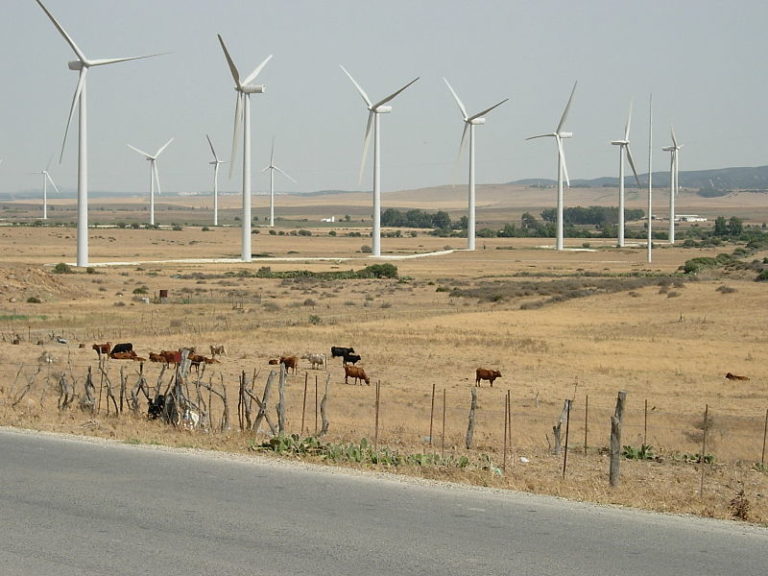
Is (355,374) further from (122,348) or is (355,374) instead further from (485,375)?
(122,348)

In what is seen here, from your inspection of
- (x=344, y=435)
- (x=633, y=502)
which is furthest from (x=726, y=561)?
(x=344, y=435)

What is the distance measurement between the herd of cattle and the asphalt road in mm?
16534

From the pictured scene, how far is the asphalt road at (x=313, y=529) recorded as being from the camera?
453 inches

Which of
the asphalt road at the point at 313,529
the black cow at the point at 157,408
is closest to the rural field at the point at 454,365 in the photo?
the black cow at the point at 157,408

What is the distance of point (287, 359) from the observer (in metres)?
36.2

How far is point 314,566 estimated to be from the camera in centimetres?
1137

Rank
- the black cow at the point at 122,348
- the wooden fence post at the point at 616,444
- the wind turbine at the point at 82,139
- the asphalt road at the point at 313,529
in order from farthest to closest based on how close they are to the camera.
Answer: the wind turbine at the point at 82,139
the black cow at the point at 122,348
the wooden fence post at the point at 616,444
the asphalt road at the point at 313,529

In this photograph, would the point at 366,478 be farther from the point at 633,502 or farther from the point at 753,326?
the point at 753,326

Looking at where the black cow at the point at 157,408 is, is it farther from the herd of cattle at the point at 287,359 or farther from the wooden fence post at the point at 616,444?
the wooden fence post at the point at 616,444

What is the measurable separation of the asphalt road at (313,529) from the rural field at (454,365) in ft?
6.53

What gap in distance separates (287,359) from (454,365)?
6419 mm

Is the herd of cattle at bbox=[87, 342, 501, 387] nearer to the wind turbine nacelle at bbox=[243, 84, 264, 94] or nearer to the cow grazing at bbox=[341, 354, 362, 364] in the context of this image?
the cow grazing at bbox=[341, 354, 362, 364]

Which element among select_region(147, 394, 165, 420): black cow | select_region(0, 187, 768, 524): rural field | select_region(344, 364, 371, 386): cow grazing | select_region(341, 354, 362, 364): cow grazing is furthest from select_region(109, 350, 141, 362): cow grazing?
select_region(147, 394, 165, 420): black cow

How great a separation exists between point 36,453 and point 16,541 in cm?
608
